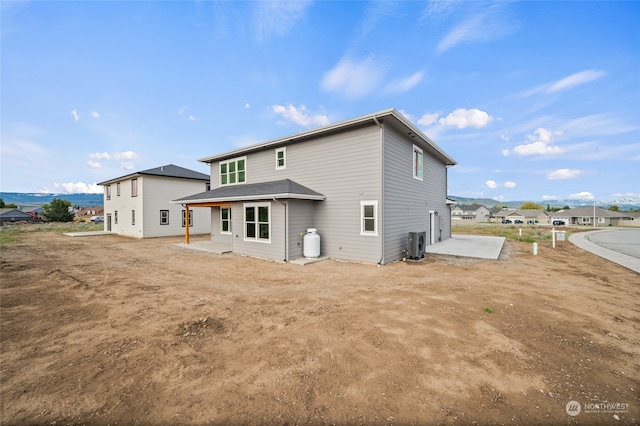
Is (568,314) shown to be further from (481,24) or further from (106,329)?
(481,24)

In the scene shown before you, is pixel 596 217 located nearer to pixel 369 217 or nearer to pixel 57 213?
pixel 369 217

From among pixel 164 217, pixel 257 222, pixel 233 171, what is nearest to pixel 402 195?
pixel 257 222

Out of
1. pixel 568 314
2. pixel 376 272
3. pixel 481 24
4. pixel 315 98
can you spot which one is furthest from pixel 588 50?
pixel 315 98

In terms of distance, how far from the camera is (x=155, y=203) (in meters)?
21.1

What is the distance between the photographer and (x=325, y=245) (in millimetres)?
11320

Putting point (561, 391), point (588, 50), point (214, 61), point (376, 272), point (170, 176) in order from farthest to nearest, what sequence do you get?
point (170, 176)
point (214, 61)
point (588, 50)
point (376, 272)
point (561, 391)

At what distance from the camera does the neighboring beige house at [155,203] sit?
20.6 metres

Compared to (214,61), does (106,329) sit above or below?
below

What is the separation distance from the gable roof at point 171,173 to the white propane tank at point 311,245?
1736 cm

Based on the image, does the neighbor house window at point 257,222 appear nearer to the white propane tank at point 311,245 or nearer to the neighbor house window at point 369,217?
the white propane tank at point 311,245

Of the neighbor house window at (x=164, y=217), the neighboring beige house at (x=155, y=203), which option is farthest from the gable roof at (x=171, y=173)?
the neighbor house window at (x=164, y=217)

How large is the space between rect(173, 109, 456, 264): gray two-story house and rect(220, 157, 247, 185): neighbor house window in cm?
163

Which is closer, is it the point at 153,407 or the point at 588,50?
the point at 153,407

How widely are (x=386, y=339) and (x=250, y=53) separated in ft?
58.6
